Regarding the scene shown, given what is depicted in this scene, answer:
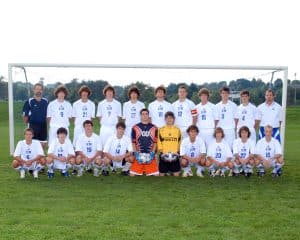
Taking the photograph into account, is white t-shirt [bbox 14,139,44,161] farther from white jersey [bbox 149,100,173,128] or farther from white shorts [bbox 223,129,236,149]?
white shorts [bbox 223,129,236,149]

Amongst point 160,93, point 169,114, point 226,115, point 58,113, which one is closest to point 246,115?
point 226,115

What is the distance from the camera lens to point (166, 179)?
7590 millimetres

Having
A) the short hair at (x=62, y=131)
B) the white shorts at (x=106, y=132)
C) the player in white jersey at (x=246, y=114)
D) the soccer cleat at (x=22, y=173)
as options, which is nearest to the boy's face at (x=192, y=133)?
the player in white jersey at (x=246, y=114)

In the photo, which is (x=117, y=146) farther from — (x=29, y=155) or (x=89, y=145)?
(x=29, y=155)

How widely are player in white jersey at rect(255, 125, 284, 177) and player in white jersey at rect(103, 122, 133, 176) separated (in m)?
2.09

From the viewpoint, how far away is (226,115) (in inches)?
332

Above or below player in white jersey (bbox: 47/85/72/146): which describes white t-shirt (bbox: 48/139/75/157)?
below

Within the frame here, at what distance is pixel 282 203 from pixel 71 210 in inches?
97.3

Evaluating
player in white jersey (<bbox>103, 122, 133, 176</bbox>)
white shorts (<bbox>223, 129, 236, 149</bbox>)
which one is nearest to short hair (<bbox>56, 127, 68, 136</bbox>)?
player in white jersey (<bbox>103, 122, 133, 176</bbox>)

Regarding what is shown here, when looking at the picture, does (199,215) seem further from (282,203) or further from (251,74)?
(251,74)

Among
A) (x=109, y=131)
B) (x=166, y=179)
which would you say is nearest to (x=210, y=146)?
(x=166, y=179)

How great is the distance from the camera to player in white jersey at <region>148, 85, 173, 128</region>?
8.41m

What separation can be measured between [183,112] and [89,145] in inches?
67.1

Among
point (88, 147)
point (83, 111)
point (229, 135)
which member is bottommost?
point (88, 147)
